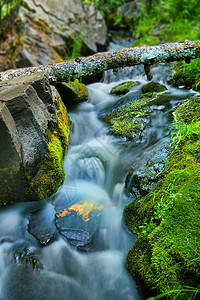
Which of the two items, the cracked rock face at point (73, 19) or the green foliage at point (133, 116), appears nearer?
the green foliage at point (133, 116)

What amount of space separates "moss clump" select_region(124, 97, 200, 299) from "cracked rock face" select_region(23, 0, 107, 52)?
771 cm

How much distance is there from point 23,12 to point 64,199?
7208 millimetres

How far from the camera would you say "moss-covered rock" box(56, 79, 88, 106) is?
4668 mm

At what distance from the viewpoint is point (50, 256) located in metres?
2.34

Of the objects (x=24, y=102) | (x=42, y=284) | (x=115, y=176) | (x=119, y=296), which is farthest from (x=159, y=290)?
(x=24, y=102)

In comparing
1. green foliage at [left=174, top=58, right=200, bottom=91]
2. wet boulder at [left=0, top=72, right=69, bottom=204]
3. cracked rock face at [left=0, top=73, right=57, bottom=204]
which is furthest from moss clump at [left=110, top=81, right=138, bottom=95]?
cracked rock face at [left=0, top=73, right=57, bottom=204]

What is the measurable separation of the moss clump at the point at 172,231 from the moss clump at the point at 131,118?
4.46ft

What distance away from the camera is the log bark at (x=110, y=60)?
390cm

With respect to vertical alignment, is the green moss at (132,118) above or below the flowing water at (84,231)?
above

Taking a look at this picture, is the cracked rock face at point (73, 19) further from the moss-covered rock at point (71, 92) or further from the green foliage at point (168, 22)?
the moss-covered rock at point (71, 92)

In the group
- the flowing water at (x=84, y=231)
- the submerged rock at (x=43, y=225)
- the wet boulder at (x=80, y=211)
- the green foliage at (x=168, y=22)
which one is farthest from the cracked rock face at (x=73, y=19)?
the submerged rock at (x=43, y=225)

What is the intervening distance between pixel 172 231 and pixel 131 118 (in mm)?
2682

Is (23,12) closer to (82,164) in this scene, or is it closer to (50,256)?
(82,164)

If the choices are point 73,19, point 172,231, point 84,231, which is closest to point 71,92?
point 84,231
